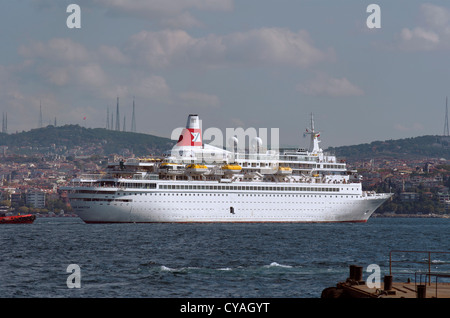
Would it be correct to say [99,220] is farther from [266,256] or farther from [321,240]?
[266,256]

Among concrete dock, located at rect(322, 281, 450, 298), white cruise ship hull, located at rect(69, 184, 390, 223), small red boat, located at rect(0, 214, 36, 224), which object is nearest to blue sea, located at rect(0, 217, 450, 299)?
concrete dock, located at rect(322, 281, 450, 298)

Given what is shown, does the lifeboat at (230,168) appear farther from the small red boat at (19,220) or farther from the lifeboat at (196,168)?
the small red boat at (19,220)

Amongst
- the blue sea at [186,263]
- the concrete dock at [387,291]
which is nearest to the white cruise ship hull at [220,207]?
the blue sea at [186,263]

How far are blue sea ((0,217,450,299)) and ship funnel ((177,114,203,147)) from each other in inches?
1282

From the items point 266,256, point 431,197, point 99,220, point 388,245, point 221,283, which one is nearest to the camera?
point 221,283

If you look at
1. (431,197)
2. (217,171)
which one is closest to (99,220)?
(217,171)

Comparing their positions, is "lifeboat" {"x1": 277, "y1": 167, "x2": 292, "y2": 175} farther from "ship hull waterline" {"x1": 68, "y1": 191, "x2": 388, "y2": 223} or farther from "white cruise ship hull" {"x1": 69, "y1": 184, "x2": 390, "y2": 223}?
"ship hull waterline" {"x1": 68, "y1": 191, "x2": 388, "y2": 223}

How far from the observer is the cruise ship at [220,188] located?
7694cm

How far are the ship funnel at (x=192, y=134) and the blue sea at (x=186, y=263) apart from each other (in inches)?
1282

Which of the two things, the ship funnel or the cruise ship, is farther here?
the ship funnel

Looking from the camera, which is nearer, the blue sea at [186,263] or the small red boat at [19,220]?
the blue sea at [186,263]

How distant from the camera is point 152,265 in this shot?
3531 centimetres

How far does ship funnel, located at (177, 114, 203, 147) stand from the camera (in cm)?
9074

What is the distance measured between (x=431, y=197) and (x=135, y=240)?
15258cm
